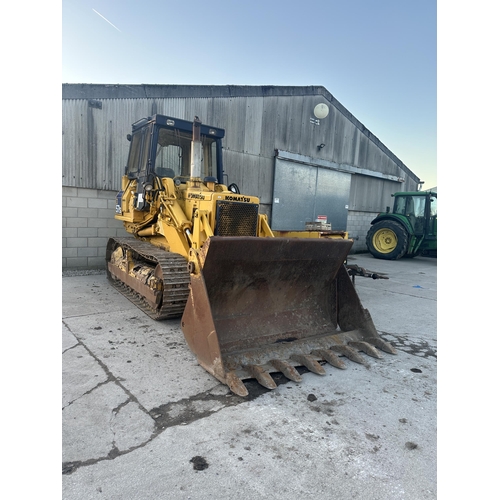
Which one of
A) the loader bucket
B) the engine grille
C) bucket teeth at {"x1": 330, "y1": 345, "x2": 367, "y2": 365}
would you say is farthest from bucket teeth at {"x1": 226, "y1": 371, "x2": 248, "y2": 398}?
the engine grille

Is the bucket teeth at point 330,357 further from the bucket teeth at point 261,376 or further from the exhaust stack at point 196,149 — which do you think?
the exhaust stack at point 196,149

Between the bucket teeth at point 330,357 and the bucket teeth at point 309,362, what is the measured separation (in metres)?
0.15

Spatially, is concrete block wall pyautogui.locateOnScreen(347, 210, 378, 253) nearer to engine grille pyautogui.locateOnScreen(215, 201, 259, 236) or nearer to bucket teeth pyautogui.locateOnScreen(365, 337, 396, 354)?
engine grille pyautogui.locateOnScreen(215, 201, 259, 236)

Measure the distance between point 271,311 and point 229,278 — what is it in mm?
632

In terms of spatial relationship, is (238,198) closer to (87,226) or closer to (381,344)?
(381,344)

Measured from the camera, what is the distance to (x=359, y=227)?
14305 millimetres

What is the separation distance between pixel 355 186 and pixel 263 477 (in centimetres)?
1290

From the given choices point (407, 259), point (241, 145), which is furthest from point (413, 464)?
point (407, 259)

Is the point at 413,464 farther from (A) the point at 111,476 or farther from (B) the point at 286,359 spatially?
(A) the point at 111,476

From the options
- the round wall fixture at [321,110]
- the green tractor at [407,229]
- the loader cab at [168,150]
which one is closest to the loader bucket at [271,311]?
the loader cab at [168,150]

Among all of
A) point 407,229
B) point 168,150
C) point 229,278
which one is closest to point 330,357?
point 229,278

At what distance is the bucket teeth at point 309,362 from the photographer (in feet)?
10.8

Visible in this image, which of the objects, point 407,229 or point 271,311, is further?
point 407,229

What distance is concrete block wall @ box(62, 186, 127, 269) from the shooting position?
287 inches
